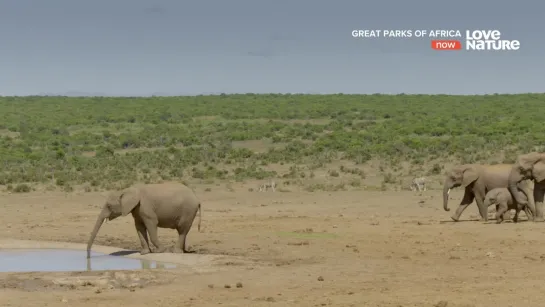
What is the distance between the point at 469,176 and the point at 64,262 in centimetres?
1064

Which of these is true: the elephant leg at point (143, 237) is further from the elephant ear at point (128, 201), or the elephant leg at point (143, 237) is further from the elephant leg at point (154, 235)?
the elephant ear at point (128, 201)

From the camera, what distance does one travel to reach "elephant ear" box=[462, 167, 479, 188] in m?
24.1

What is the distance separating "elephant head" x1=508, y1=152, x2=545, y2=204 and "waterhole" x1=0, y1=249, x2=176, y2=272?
9.28 metres

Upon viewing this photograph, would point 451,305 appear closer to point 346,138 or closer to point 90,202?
point 90,202

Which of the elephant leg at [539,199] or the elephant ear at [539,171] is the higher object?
the elephant ear at [539,171]

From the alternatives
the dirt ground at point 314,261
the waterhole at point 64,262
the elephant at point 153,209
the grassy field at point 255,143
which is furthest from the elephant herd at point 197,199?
the grassy field at point 255,143

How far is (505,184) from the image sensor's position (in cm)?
2394

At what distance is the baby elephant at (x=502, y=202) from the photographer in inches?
906

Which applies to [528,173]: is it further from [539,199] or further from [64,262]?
[64,262]

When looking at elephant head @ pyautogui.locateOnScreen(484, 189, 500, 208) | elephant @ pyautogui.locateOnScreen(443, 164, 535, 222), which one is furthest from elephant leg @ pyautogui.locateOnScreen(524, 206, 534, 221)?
elephant head @ pyautogui.locateOnScreen(484, 189, 500, 208)

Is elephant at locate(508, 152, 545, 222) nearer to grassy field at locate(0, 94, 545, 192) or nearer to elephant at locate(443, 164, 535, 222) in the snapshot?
elephant at locate(443, 164, 535, 222)

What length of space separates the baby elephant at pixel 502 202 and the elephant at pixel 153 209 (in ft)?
25.5

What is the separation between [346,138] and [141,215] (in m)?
39.3

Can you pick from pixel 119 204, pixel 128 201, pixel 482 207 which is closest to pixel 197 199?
pixel 128 201
